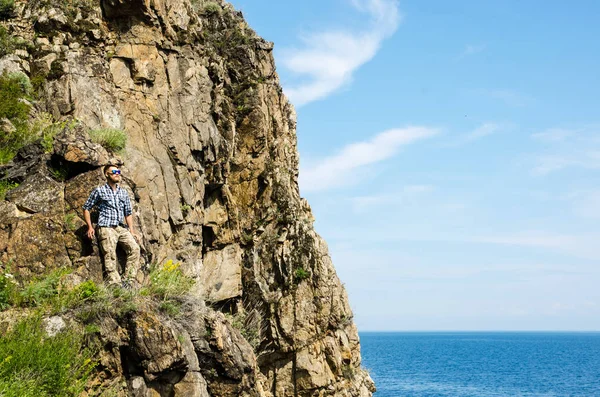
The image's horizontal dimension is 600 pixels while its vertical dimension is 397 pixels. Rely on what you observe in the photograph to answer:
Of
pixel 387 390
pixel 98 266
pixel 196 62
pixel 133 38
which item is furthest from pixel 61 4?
pixel 387 390

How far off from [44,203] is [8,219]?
75cm

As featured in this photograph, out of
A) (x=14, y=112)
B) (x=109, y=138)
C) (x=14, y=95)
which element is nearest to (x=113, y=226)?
(x=109, y=138)

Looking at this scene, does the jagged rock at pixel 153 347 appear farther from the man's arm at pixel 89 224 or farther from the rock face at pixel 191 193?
the man's arm at pixel 89 224

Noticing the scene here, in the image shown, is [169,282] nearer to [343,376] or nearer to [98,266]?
[98,266]

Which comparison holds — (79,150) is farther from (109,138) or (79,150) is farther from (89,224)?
(89,224)

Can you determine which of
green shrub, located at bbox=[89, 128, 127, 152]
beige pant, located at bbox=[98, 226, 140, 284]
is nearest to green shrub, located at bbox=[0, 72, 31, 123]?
green shrub, located at bbox=[89, 128, 127, 152]

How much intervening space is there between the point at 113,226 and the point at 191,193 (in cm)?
731

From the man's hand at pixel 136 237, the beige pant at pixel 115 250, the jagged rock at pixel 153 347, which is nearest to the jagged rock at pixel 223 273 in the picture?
the man's hand at pixel 136 237

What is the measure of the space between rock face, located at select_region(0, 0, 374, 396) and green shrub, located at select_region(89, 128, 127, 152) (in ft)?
0.89

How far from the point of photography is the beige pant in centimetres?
1160

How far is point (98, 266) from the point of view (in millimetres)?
11789

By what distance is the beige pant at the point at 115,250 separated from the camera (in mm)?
11602

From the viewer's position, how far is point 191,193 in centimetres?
1925

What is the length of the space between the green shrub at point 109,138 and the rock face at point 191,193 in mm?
272
